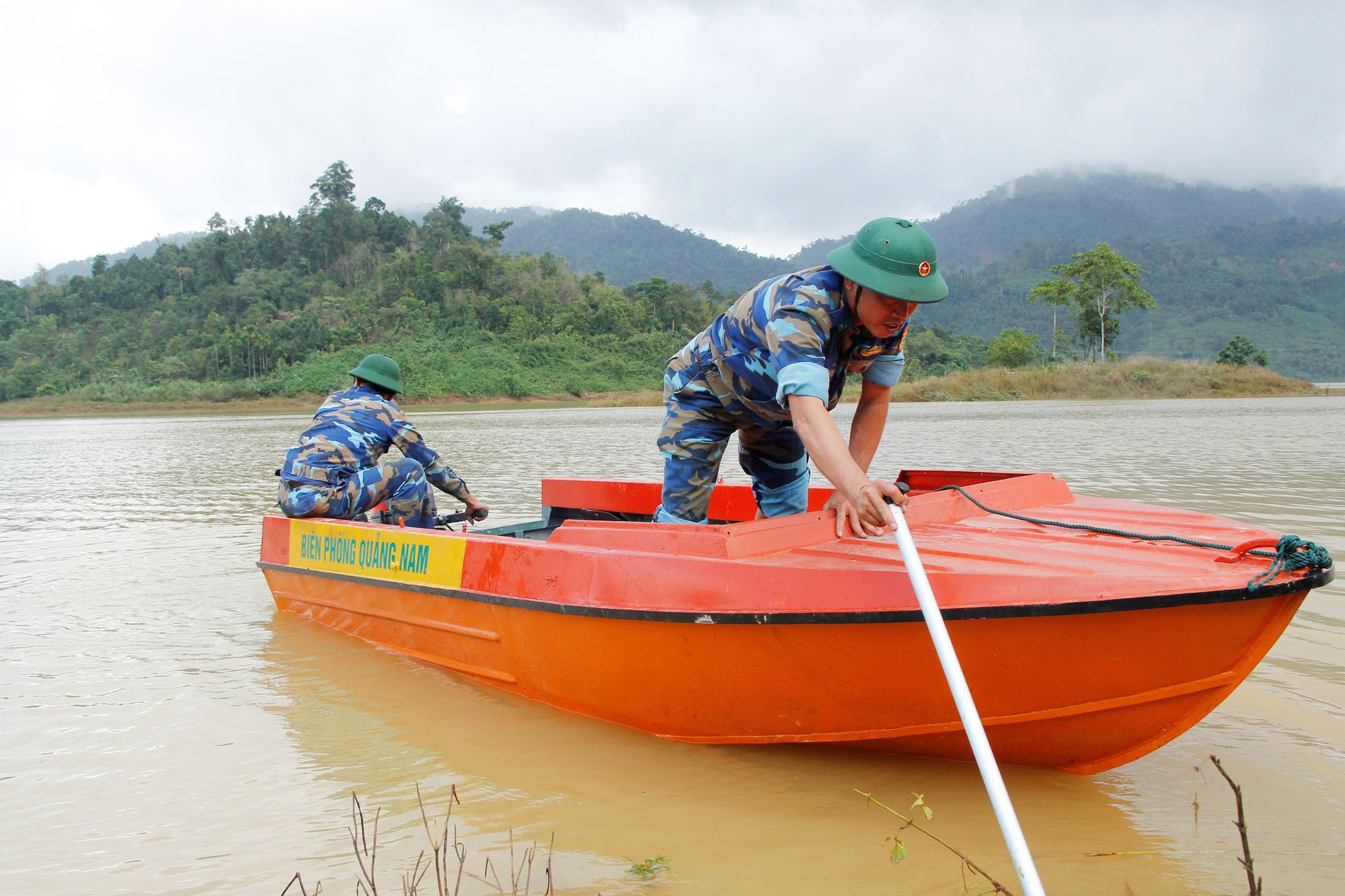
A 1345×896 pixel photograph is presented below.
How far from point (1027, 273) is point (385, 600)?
12452 centimetres

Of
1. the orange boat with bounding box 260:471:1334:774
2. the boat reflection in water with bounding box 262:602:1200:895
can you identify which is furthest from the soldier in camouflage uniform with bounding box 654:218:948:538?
the boat reflection in water with bounding box 262:602:1200:895

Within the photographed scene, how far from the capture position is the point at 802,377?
2.79 meters

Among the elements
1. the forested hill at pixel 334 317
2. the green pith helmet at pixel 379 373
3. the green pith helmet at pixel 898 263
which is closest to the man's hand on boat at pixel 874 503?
the green pith helmet at pixel 898 263

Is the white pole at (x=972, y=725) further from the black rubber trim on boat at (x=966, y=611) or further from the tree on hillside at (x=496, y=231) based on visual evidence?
the tree on hillside at (x=496, y=231)

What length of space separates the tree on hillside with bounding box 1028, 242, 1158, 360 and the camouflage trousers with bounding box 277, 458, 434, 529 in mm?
43733

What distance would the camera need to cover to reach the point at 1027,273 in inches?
4624

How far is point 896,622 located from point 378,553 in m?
2.87

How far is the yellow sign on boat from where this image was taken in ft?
13.5

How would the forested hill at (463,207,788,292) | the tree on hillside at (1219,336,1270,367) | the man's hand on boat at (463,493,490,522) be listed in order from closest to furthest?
1. the man's hand on boat at (463,493,490,522)
2. the tree on hillside at (1219,336,1270,367)
3. the forested hill at (463,207,788,292)

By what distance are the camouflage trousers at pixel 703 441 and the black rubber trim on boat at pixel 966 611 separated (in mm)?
715

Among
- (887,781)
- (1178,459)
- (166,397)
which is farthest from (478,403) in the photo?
(887,781)

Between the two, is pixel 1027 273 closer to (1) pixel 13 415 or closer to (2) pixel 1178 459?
(1) pixel 13 415

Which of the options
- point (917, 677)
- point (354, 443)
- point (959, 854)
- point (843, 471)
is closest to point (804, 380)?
point (843, 471)

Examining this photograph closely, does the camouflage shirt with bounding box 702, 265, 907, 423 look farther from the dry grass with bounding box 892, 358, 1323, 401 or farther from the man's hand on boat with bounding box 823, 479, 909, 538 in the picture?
the dry grass with bounding box 892, 358, 1323, 401
